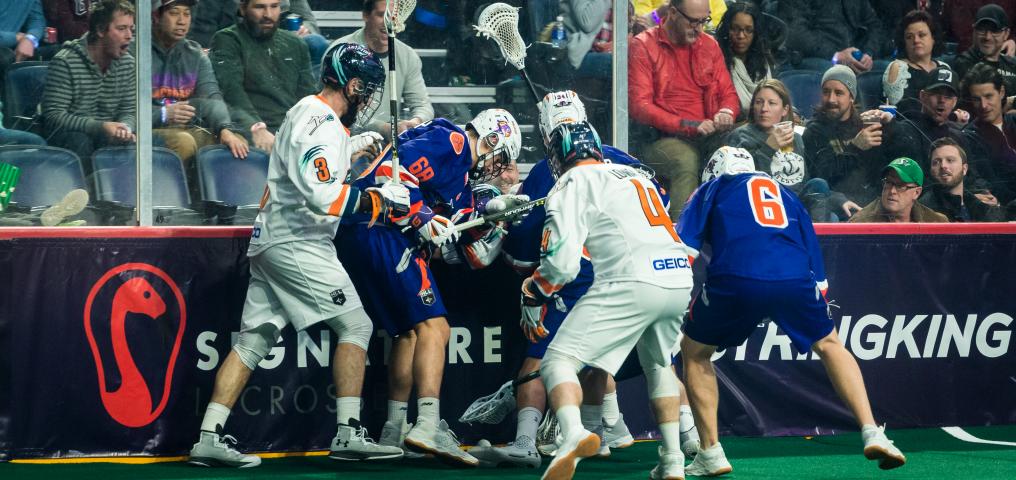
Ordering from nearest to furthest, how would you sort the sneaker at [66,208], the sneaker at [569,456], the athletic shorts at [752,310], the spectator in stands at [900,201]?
the sneaker at [569,456] → the athletic shorts at [752,310] → the sneaker at [66,208] → the spectator in stands at [900,201]

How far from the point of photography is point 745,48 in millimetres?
6496

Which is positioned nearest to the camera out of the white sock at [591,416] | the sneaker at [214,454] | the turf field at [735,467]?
the turf field at [735,467]

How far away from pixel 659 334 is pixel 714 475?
2.23ft

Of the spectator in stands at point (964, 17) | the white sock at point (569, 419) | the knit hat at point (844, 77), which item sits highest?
the spectator in stands at point (964, 17)

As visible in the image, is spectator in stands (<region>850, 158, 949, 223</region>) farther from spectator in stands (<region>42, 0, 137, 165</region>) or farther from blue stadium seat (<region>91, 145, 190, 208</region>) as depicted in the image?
spectator in stands (<region>42, 0, 137, 165</region>)

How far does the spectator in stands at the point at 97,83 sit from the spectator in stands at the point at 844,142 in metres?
3.31

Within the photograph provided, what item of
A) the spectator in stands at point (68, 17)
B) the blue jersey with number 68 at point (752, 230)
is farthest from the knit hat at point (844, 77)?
the spectator in stands at point (68, 17)

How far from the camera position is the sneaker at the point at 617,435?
18.3ft

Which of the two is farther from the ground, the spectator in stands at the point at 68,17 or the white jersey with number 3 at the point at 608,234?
the spectator in stands at the point at 68,17

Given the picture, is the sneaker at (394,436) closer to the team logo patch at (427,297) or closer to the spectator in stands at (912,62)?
the team logo patch at (427,297)

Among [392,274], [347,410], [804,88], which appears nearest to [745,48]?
[804,88]

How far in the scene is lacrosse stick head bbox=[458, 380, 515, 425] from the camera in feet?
17.8

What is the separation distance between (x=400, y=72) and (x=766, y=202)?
2015mm

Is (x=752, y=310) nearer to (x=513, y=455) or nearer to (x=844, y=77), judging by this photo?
(x=513, y=455)
